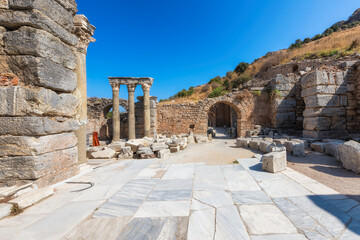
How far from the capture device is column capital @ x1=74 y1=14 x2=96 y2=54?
4.30 m

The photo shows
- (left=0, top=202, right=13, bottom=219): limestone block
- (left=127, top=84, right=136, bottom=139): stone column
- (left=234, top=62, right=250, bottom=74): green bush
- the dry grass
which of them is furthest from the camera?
(left=234, top=62, right=250, bottom=74): green bush

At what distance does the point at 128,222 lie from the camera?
195cm

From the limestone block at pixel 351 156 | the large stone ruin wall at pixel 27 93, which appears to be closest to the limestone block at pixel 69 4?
the large stone ruin wall at pixel 27 93

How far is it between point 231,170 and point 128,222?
9.02ft

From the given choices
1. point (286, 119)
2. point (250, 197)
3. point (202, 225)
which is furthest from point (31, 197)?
point (286, 119)

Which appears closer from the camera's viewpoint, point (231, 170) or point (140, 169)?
point (231, 170)

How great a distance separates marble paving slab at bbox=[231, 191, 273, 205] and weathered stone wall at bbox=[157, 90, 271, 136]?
9629mm

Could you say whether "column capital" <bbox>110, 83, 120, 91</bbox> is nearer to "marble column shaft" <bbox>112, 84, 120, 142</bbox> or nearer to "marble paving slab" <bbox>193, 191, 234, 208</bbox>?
"marble column shaft" <bbox>112, 84, 120, 142</bbox>

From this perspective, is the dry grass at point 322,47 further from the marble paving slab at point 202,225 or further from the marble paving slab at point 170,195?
the marble paving slab at point 202,225

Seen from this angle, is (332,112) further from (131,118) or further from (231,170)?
(131,118)

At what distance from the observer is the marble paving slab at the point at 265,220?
176 centimetres

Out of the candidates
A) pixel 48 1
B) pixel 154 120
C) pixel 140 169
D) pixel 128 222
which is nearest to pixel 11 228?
pixel 128 222

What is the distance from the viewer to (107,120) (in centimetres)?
1540

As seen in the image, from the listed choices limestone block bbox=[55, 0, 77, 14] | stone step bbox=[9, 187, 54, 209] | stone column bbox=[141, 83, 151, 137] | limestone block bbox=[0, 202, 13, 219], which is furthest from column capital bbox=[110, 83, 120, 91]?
limestone block bbox=[0, 202, 13, 219]
